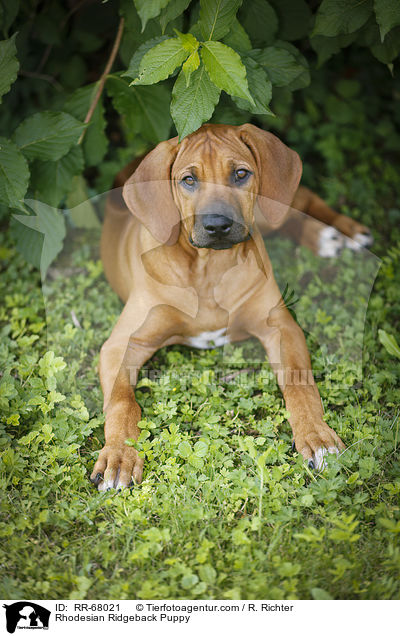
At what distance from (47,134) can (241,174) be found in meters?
1.09

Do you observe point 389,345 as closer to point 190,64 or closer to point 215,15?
point 190,64

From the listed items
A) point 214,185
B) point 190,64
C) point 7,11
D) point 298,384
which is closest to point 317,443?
point 298,384

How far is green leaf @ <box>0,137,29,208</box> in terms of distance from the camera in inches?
111

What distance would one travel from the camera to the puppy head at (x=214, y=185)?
253 cm

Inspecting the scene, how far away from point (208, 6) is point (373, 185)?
92.8 inches

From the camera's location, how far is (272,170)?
105 inches

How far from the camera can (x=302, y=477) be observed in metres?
2.34

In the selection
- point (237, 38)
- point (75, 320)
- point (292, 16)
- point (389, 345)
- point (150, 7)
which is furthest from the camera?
point (75, 320)

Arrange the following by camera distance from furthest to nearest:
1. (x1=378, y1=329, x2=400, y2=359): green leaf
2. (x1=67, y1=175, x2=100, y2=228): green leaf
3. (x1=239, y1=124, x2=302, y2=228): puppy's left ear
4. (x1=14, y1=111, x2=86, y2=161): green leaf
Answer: (x1=67, y1=175, x2=100, y2=228): green leaf → (x1=14, y1=111, x2=86, y2=161): green leaf → (x1=378, y1=329, x2=400, y2=359): green leaf → (x1=239, y1=124, x2=302, y2=228): puppy's left ear

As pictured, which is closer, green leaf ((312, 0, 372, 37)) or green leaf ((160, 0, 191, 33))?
green leaf ((160, 0, 191, 33))

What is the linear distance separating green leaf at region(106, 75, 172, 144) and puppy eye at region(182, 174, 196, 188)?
72 cm
